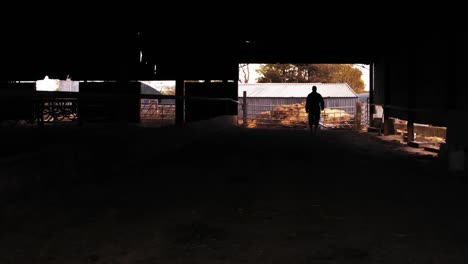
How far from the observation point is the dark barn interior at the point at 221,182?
3.76 meters

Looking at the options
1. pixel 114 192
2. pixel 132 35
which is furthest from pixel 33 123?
pixel 114 192

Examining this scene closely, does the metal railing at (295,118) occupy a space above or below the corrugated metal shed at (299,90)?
below

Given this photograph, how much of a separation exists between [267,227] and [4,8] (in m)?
8.92

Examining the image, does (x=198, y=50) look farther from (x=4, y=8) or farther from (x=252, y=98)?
(x=252, y=98)

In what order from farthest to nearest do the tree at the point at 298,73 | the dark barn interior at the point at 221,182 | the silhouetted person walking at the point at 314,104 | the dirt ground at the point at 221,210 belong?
the tree at the point at 298,73 < the silhouetted person walking at the point at 314,104 < the dark barn interior at the point at 221,182 < the dirt ground at the point at 221,210

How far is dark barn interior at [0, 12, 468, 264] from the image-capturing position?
3.76 meters

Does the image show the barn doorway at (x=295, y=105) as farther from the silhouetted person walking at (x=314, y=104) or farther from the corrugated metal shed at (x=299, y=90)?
the silhouetted person walking at (x=314, y=104)

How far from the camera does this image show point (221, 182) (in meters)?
6.84

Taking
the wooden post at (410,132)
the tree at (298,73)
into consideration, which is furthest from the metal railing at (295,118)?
the tree at (298,73)

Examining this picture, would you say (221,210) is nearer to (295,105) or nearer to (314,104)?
(314,104)

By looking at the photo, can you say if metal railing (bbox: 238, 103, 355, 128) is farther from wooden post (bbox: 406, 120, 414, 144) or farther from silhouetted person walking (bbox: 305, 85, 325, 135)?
wooden post (bbox: 406, 120, 414, 144)

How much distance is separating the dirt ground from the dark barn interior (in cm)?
2

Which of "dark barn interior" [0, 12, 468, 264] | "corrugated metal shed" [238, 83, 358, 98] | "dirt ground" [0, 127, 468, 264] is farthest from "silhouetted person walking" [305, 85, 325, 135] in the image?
"corrugated metal shed" [238, 83, 358, 98]

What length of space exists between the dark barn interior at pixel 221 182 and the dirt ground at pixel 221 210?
2 centimetres
